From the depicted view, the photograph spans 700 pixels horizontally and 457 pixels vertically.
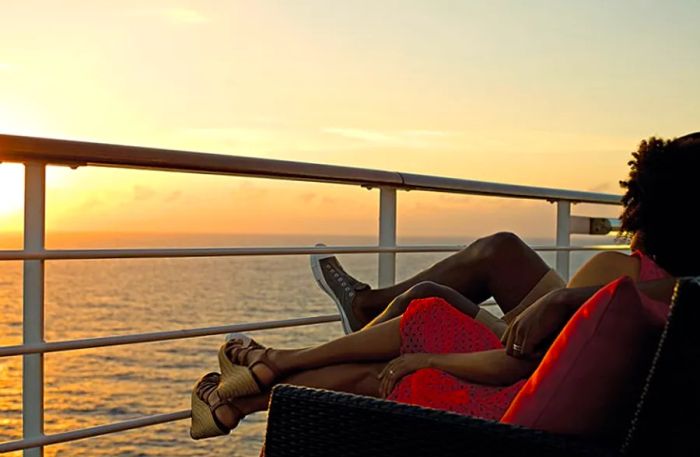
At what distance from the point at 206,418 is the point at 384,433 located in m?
1.01

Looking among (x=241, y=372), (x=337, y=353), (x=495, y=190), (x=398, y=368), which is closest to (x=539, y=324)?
(x=398, y=368)

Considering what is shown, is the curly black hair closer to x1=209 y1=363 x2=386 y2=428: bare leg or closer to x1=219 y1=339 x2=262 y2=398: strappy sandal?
x1=209 y1=363 x2=386 y2=428: bare leg

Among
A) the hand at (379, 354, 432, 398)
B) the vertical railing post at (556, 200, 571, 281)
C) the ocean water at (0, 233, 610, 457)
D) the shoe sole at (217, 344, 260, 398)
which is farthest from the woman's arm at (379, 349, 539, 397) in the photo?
the ocean water at (0, 233, 610, 457)

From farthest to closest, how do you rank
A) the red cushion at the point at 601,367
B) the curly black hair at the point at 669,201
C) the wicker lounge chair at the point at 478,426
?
the curly black hair at the point at 669,201
the red cushion at the point at 601,367
the wicker lounge chair at the point at 478,426

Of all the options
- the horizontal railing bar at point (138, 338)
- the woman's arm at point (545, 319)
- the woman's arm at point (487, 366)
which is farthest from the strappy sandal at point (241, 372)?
the woman's arm at point (545, 319)

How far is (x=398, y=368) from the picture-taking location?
2.03 meters

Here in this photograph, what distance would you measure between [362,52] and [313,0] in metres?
0.58

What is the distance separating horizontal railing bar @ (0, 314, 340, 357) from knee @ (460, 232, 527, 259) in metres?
0.52

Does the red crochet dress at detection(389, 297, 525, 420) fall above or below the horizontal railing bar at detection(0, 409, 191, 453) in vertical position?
above

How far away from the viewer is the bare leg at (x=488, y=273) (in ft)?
9.09

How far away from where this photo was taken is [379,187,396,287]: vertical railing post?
3141 mm

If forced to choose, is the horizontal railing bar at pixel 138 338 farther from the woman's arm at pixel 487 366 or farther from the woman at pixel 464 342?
the woman's arm at pixel 487 366

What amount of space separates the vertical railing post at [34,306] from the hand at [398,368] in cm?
82

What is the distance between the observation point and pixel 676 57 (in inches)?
269
